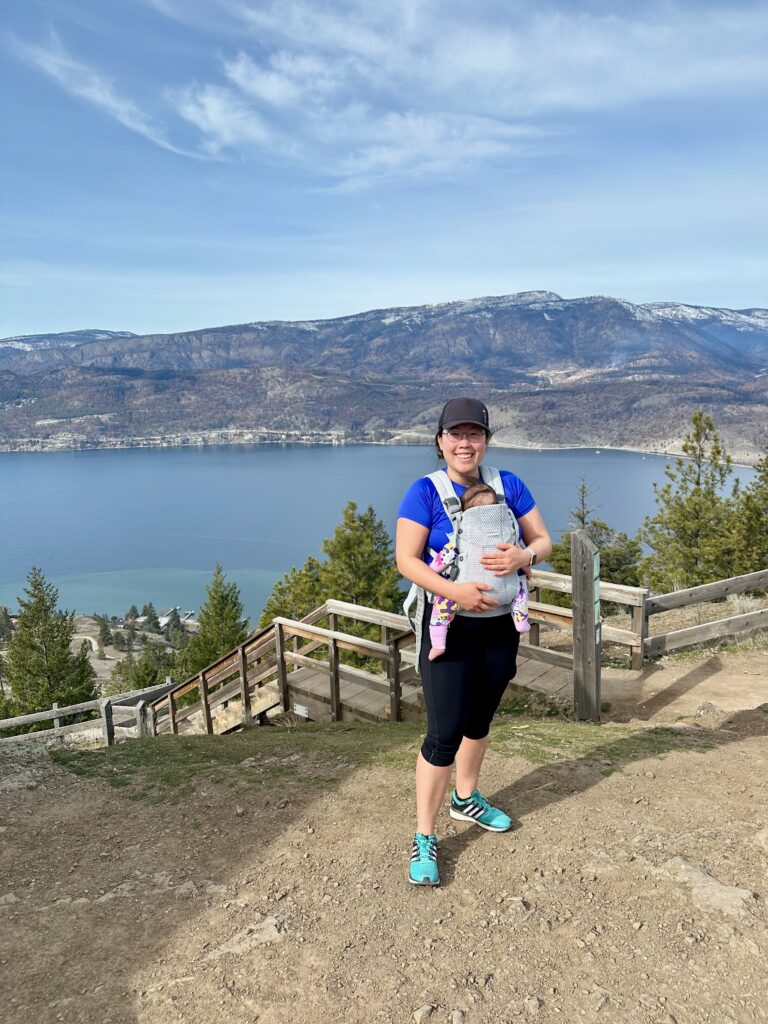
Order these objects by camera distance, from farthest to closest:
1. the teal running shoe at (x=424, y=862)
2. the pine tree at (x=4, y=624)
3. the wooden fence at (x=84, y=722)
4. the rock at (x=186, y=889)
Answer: the pine tree at (x=4, y=624), the wooden fence at (x=84, y=722), the rock at (x=186, y=889), the teal running shoe at (x=424, y=862)

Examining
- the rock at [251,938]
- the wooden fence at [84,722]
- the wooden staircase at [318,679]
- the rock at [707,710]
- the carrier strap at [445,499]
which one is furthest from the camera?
the wooden fence at [84,722]

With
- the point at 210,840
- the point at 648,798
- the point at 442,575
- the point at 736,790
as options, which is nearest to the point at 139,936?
the point at 210,840

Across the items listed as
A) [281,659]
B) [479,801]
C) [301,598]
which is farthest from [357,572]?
[479,801]

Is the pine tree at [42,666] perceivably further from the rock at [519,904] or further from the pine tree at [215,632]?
the rock at [519,904]

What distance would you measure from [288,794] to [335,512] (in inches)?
5443

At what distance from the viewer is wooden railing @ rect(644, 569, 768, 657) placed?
6723 millimetres

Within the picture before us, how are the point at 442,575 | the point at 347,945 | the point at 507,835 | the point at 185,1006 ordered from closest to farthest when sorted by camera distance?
the point at 185,1006, the point at 347,945, the point at 442,575, the point at 507,835

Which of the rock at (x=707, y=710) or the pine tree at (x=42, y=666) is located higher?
the rock at (x=707, y=710)

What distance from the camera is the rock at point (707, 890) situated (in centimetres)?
273

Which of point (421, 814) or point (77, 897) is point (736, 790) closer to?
point (421, 814)

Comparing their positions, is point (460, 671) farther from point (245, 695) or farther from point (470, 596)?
point (245, 695)

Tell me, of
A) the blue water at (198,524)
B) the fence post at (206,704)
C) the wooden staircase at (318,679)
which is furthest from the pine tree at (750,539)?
the blue water at (198,524)

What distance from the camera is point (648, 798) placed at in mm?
3693

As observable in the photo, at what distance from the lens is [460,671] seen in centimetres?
294
